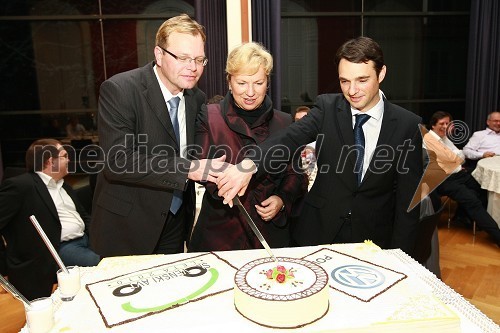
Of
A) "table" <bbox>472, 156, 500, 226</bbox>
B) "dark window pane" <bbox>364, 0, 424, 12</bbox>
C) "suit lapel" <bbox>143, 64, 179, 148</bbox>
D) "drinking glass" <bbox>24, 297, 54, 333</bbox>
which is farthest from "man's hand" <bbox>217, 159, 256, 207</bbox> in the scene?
"dark window pane" <bbox>364, 0, 424, 12</bbox>

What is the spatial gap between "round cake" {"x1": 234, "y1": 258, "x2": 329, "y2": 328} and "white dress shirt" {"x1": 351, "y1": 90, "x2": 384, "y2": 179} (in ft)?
2.37

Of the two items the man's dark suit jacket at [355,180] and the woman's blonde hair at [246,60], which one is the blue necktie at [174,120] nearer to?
the woman's blonde hair at [246,60]

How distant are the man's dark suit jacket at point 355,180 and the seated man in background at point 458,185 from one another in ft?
6.12

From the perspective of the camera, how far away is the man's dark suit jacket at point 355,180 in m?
1.78

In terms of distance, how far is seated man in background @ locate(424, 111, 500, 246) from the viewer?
12.9 ft

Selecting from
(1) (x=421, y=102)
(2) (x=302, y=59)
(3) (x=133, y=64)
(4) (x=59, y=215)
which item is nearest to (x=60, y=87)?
(3) (x=133, y=64)

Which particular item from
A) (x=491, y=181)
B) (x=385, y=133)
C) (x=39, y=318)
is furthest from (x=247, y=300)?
(x=491, y=181)

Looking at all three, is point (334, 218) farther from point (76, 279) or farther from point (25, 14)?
point (25, 14)

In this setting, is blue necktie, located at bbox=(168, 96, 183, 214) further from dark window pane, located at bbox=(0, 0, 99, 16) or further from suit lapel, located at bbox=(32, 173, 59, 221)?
dark window pane, located at bbox=(0, 0, 99, 16)

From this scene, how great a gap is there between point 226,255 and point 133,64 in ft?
20.7

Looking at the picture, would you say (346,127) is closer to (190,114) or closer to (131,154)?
(190,114)

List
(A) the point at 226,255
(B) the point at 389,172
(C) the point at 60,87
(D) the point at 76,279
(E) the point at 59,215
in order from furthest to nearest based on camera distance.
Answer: (C) the point at 60,87 < (E) the point at 59,215 < (B) the point at 389,172 < (A) the point at 226,255 < (D) the point at 76,279

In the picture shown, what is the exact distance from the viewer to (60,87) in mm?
7031

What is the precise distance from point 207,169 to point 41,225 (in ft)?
5.58
